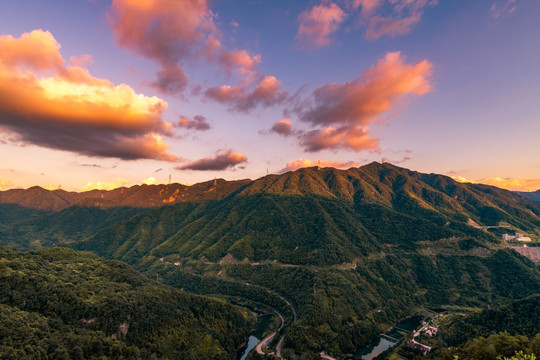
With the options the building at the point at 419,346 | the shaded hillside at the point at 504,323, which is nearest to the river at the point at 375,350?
the building at the point at 419,346

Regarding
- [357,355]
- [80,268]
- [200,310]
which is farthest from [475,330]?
[80,268]

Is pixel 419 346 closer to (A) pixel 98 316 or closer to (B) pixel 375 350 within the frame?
(B) pixel 375 350

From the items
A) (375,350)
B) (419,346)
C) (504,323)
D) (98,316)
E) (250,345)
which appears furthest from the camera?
(250,345)

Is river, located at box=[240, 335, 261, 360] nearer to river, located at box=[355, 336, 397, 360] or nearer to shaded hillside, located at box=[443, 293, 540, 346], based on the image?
river, located at box=[355, 336, 397, 360]

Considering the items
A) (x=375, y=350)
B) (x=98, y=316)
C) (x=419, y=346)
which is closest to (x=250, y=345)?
(x=375, y=350)

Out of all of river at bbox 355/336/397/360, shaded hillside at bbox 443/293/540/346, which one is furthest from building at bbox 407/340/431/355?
river at bbox 355/336/397/360

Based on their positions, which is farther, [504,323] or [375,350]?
[375,350]

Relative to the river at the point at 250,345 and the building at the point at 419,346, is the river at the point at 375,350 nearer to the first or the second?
the building at the point at 419,346

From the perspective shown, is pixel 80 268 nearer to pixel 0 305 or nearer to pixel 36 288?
pixel 36 288
